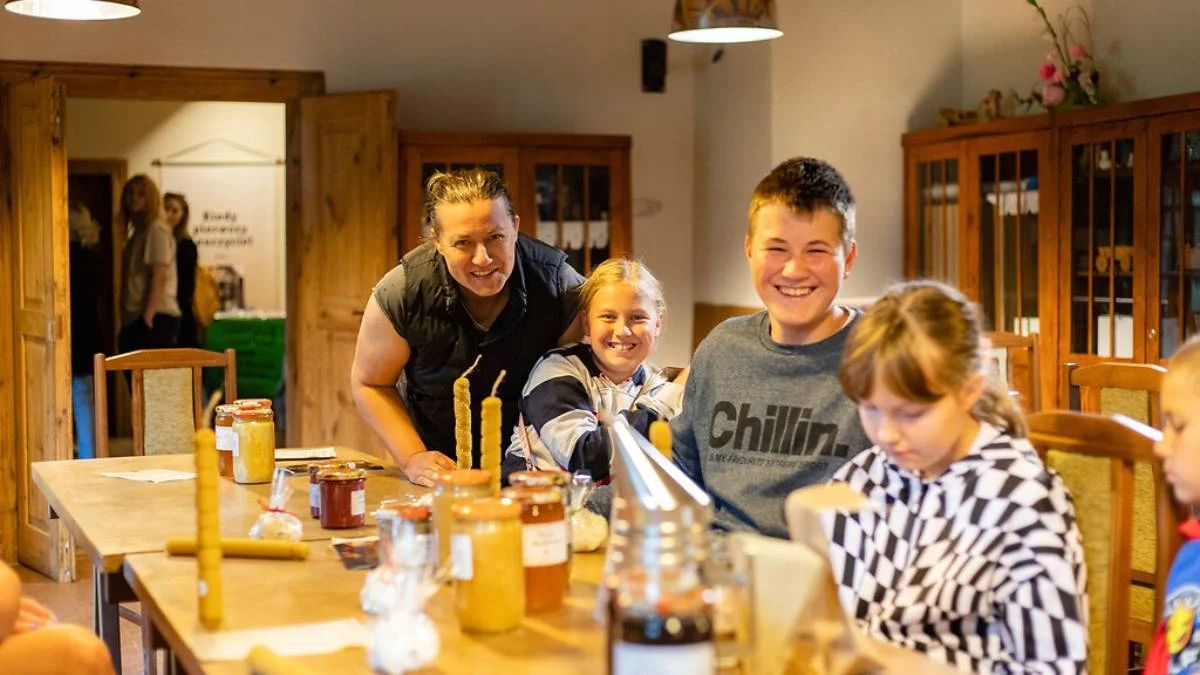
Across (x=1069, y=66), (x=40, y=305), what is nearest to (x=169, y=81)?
(x=40, y=305)

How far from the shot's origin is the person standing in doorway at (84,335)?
20.1 feet

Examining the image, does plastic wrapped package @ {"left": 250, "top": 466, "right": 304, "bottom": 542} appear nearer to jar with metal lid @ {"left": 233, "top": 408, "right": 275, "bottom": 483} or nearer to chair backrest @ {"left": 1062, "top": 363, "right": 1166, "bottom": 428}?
jar with metal lid @ {"left": 233, "top": 408, "right": 275, "bottom": 483}

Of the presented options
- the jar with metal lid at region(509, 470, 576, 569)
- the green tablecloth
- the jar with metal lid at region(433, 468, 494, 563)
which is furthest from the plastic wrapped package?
the green tablecloth

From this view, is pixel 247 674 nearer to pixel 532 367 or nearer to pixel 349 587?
pixel 349 587

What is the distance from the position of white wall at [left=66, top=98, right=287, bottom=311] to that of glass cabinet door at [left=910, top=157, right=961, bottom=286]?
4.50 metres

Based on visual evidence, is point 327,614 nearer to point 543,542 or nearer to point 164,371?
point 543,542

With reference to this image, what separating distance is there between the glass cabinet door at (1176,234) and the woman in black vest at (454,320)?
258 centimetres

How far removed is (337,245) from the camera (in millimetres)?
5820

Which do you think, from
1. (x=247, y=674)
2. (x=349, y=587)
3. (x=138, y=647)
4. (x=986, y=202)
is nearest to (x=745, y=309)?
(x=986, y=202)

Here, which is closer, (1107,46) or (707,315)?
(1107,46)

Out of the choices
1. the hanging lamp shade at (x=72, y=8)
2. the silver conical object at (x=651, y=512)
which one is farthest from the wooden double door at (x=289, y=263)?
the silver conical object at (x=651, y=512)

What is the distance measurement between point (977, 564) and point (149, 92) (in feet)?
15.9

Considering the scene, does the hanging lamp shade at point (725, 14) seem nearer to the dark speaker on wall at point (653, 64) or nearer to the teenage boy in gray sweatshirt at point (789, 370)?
the teenage boy in gray sweatshirt at point (789, 370)

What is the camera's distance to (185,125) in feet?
30.6
